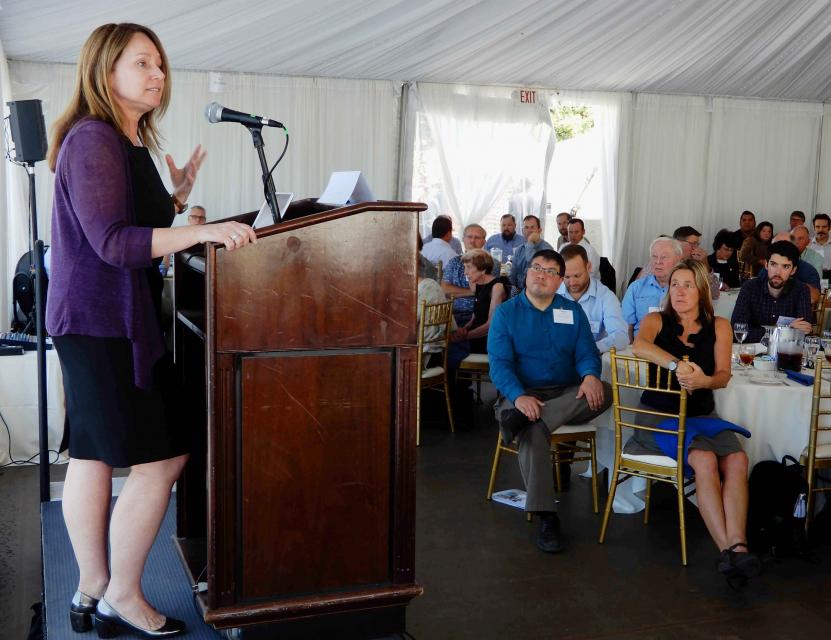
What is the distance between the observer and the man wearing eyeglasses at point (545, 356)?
3951mm

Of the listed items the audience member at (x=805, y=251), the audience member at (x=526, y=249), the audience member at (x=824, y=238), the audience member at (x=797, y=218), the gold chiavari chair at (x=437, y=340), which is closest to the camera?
the gold chiavari chair at (x=437, y=340)

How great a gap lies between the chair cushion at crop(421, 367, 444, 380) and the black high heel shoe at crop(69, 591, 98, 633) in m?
3.43

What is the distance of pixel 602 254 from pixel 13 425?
8644mm

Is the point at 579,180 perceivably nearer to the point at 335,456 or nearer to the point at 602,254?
the point at 602,254

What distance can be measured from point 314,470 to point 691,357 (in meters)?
2.31

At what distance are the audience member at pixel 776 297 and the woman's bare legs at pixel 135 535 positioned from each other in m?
3.83

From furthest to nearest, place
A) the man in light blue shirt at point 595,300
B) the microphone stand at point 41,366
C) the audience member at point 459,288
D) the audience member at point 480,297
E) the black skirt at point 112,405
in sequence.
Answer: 1. the audience member at point 459,288
2. the audience member at point 480,297
3. the man in light blue shirt at point 595,300
4. the microphone stand at point 41,366
5. the black skirt at point 112,405

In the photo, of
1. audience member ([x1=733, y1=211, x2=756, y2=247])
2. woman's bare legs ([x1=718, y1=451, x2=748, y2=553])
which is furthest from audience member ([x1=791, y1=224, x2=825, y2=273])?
woman's bare legs ([x1=718, y1=451, x2=748, y2=553])

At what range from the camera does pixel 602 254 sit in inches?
462

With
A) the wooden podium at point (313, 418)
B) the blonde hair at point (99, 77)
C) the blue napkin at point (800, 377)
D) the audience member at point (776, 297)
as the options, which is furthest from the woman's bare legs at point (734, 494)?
the blonde hair at point (99, 77)

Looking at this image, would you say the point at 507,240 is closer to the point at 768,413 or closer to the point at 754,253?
the point at 754,253

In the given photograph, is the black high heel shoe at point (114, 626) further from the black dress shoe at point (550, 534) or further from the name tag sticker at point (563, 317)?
the name tag sticker at point (563, 317)

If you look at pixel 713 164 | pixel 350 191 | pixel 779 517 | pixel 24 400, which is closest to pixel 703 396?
pixel 779 517

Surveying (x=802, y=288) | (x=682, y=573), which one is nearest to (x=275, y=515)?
(x=682, y=573)
